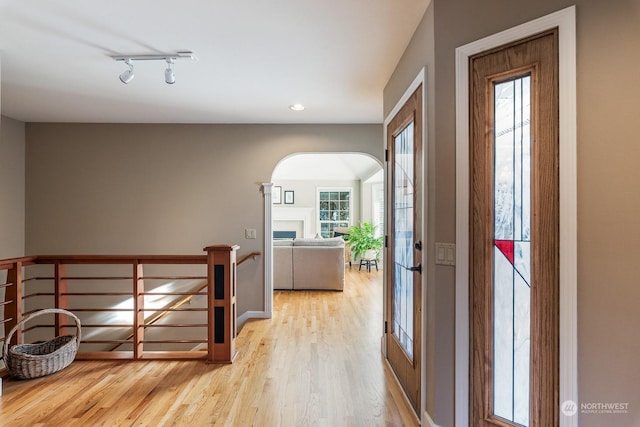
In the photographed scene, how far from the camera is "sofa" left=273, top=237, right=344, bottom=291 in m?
6.14

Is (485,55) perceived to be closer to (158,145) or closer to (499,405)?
(499,405)

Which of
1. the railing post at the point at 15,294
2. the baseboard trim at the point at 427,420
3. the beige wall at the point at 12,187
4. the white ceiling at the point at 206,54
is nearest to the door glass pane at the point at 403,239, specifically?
the baseboard trim at the point at 427,420

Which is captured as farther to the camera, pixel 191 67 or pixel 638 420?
pixel 191 67

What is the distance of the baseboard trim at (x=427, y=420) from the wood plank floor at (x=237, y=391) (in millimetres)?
173

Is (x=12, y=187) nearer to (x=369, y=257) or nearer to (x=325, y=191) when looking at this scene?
(x=369, y=257)

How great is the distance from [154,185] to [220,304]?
232 centimetres

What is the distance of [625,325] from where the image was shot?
4.70 ft

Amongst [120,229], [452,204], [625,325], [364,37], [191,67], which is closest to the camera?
[625,325]

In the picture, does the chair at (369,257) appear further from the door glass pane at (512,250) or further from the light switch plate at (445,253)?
the door glass pane at (512,250)

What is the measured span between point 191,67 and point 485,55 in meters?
2.20

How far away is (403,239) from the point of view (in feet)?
8.86

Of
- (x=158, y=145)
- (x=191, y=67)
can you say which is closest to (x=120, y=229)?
(x=158, y=145)

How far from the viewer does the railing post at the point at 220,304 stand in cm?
312

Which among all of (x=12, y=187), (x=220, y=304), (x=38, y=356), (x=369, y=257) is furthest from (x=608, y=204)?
(x=369, y=257)
